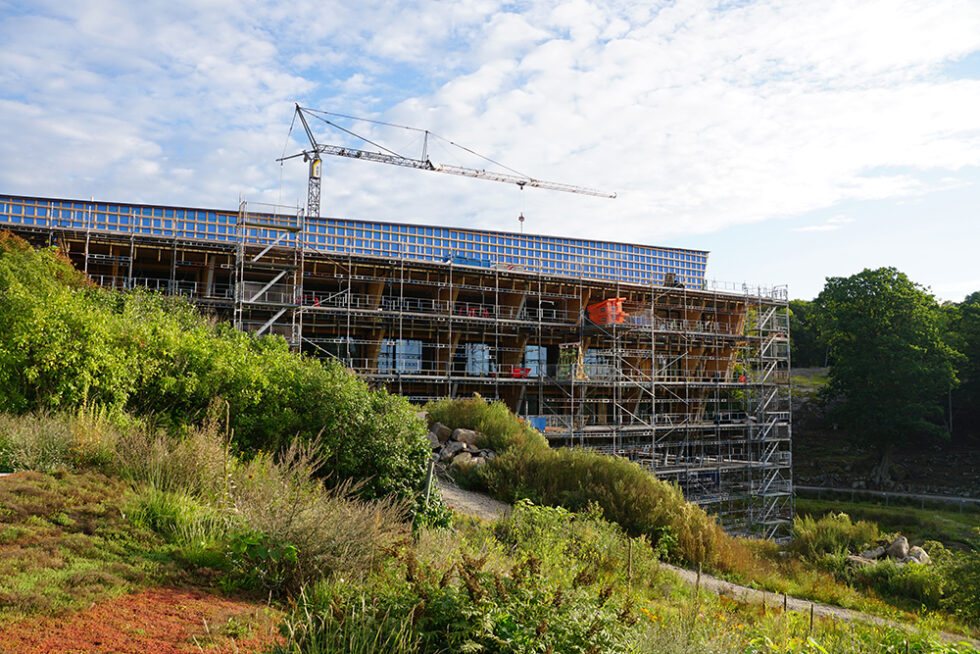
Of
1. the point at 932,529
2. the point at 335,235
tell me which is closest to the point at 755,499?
the point at 932,529

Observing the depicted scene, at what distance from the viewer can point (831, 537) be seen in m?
16.9

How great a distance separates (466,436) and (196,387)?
871 cm

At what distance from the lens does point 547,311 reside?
33.8 m

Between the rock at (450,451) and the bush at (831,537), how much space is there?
8.81 metres

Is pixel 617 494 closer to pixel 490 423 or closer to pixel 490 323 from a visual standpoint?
pixel 490 423

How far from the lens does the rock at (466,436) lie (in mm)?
17656

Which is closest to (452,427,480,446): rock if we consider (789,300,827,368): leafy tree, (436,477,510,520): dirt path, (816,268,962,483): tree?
(436,477,510,520): dirt path

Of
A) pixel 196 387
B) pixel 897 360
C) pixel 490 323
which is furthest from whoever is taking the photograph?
pixel 897 360

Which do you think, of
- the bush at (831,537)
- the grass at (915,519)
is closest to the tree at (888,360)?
the grass at (915,519)

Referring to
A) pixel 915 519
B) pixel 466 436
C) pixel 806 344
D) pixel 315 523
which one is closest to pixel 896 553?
pixel 466 436

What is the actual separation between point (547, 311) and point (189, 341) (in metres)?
24.2

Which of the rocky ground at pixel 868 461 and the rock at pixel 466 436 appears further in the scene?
the rocky ground at pixel 868 461

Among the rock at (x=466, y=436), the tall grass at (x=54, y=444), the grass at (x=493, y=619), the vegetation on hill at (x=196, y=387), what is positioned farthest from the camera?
the rock at (x=466, y=436)

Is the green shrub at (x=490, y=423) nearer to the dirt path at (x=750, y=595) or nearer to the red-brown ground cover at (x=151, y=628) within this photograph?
the dirt path at (x=750, y=595)
